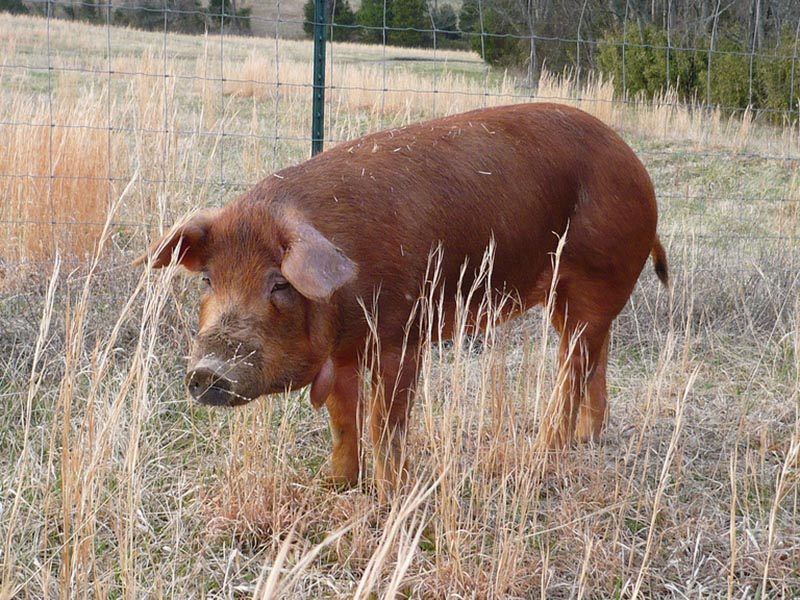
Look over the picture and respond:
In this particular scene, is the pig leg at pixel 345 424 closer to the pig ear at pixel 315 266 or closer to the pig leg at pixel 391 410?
the pig leg at pixel 391 410

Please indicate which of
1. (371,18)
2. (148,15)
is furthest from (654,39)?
(148,15)

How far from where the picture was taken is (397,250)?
3010 mm

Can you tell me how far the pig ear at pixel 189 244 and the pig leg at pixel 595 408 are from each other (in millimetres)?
1738

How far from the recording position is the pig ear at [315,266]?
2.51 metres

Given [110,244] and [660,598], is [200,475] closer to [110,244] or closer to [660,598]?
[660,598]

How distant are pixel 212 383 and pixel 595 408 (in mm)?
1898

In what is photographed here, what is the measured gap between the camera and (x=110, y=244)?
4.91 m

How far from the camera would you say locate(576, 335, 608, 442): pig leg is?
12.4ft

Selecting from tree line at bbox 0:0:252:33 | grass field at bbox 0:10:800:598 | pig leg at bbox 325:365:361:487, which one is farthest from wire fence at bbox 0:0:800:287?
tree line at bbox 0:0:252:33

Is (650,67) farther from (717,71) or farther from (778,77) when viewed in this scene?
(778,77)

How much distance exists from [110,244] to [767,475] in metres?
3.46

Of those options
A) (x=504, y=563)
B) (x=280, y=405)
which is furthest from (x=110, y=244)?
(x=504, y=563)

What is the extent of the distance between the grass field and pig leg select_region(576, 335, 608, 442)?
5.1 inches

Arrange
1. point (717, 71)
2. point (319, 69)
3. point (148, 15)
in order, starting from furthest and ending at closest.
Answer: point (148, 15), point (717, 71), point (319, 69)
